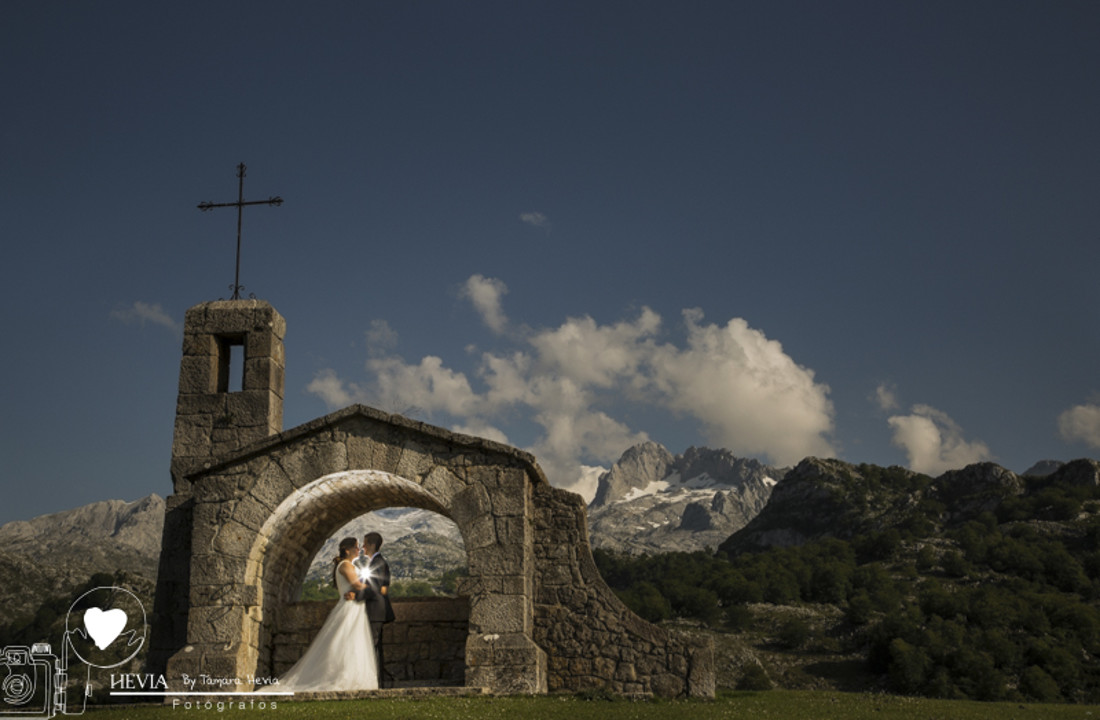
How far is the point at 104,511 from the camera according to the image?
11762 centimetres

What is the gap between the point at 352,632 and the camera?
13.1 metres

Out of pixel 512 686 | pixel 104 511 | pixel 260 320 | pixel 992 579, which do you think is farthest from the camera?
pixel 104 511

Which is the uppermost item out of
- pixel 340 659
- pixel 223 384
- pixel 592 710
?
pixel 223 384

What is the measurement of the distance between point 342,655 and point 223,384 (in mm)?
5697

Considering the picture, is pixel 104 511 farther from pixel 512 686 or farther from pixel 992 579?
pixel 512 686

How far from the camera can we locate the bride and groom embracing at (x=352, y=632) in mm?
12641

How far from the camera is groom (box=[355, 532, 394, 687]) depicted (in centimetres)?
1344

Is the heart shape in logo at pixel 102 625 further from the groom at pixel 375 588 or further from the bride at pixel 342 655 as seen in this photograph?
the groom at pixel 375 588

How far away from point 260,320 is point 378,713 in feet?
26.6

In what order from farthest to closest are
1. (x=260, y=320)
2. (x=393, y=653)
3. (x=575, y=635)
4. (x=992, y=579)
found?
(x=992, y=579), (x=260, y=320), (x=393, y=653), (x=575, y=635)

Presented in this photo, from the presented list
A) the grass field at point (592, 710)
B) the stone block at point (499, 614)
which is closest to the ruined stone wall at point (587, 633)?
the grass field at point (592, 710)

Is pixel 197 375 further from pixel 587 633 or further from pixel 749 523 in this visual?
pixel 749 523

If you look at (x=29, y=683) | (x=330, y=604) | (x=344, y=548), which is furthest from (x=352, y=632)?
(x=29, y=683)

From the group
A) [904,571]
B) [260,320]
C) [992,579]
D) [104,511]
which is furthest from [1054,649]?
[104,511]
